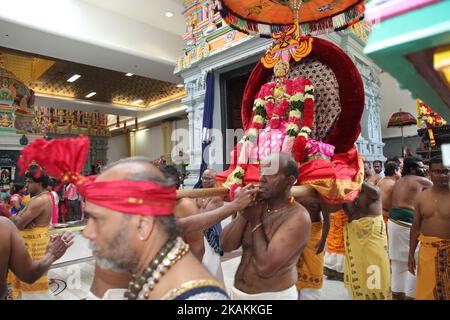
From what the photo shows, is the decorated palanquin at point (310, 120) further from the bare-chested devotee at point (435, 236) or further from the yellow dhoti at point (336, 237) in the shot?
the yellow dhoti at point (336, 237)

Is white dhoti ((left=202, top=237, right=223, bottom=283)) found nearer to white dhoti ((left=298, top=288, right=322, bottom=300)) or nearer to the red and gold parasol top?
white dhoti ((left=298, top=288, right=322, bottom=300))

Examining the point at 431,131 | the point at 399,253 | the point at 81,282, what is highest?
the point at 431,131

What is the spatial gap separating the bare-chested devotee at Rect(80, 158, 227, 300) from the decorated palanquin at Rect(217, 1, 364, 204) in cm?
119

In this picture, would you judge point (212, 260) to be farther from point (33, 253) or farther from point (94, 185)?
point (94, 185)

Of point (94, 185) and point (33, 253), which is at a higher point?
point (94, 185)

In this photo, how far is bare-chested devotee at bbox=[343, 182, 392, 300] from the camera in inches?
122

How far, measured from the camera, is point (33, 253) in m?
3.62

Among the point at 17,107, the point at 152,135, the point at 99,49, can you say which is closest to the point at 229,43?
the point at 99,49

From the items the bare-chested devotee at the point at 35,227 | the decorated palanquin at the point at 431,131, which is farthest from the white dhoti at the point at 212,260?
the decorated palanquin at the point at 431,131

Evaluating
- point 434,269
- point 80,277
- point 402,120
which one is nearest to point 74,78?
point 80,277

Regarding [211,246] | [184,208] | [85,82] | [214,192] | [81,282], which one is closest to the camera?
[214,192]

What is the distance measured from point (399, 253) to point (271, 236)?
283cm

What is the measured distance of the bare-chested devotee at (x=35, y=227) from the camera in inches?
137

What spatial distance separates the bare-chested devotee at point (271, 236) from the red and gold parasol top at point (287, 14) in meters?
1.71
